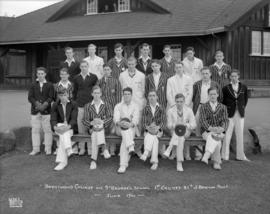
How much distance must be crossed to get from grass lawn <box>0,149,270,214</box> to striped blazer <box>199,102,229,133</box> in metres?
0.70

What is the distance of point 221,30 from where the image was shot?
15.1m

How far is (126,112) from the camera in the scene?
6449 millimetres

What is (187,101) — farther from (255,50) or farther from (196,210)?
(255,50)

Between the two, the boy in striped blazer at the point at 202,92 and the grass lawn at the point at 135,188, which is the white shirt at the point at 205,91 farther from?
the grass lawn at the point at 135,188

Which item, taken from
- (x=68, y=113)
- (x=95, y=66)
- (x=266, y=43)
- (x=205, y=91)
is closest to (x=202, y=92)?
(x=205, y=91)

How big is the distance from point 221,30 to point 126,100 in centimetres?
987

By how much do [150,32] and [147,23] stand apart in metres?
1.28

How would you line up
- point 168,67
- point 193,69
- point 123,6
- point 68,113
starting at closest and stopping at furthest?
1. point 68,113
2. point 168,67
3. point 193,69
4. point 123,6

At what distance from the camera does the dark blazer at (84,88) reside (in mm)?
6945

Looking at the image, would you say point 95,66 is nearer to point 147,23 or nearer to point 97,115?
point 97,115

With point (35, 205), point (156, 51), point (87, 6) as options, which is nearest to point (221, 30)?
point (156, 51)

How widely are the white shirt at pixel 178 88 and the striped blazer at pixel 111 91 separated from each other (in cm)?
93

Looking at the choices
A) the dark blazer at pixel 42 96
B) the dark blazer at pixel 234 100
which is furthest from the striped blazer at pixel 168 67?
the dark blazer at pixel 42 96

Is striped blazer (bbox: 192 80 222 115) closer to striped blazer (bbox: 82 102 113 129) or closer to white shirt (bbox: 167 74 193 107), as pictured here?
white shirt (bbox: 167 74 193 107)
